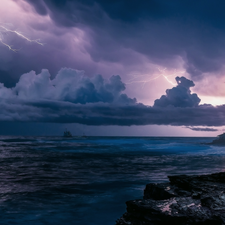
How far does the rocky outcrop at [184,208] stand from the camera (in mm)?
4723

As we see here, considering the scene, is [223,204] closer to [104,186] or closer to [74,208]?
[74,208]

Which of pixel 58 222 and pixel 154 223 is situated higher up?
pixel 154 223

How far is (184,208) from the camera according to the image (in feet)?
16.7

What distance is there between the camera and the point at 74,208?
30.7 feet

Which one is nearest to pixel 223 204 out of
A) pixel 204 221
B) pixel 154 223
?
pixel 204 221

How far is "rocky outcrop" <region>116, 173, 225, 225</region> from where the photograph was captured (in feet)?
15.5

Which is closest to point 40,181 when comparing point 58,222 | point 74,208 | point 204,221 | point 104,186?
point 104,186

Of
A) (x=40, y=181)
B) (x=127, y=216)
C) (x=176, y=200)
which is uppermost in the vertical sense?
(x=176, y=200)

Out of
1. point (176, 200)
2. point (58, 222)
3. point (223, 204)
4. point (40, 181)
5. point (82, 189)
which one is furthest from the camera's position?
point (40, 181)

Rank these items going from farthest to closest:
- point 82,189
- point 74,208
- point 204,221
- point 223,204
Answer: point 82,189, point 74,208, point 223,204, point 204,221

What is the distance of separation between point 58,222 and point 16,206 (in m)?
2.80

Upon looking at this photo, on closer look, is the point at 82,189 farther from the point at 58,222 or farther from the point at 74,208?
the point at 58,222

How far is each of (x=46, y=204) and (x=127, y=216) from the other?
607cm

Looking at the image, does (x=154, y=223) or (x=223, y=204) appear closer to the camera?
(x=154, y=223)
